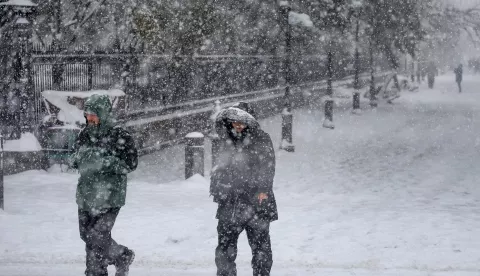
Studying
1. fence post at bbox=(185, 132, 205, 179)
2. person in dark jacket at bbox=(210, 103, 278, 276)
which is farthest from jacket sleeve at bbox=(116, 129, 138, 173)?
fence post at bbox=(185, 132, 205, 179)

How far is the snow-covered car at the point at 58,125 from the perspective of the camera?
37.5 feet

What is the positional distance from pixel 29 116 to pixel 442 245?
7519 millimetres

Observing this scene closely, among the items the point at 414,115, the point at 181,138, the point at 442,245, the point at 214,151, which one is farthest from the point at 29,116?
the point at 414,115

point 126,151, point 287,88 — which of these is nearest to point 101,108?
point 126,151

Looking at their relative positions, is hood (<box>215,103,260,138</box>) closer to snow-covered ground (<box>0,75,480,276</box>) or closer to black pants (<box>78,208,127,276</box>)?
black pants (<box>78,208,127,276</box>)

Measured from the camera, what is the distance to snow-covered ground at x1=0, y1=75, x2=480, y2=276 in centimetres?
637

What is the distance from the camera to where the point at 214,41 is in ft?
64.2

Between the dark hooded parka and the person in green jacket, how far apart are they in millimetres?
759

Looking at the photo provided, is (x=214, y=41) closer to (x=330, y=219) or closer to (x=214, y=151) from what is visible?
(x=214, y=151)

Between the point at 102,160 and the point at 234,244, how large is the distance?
1312 millimetres

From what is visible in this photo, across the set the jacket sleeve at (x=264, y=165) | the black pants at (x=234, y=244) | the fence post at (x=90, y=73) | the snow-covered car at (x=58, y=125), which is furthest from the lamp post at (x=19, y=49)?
the jacket sleeve at (x=264, y=165)

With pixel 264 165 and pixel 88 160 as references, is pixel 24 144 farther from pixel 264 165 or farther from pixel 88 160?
pixel 264 165

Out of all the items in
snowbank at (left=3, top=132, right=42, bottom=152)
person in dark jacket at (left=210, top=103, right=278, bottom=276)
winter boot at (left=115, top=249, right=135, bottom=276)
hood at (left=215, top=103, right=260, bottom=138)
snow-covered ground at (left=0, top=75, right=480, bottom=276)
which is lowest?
snow-covered ground at (left=0, top=75, right=480, bottom=276)

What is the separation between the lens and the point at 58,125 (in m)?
11.5
